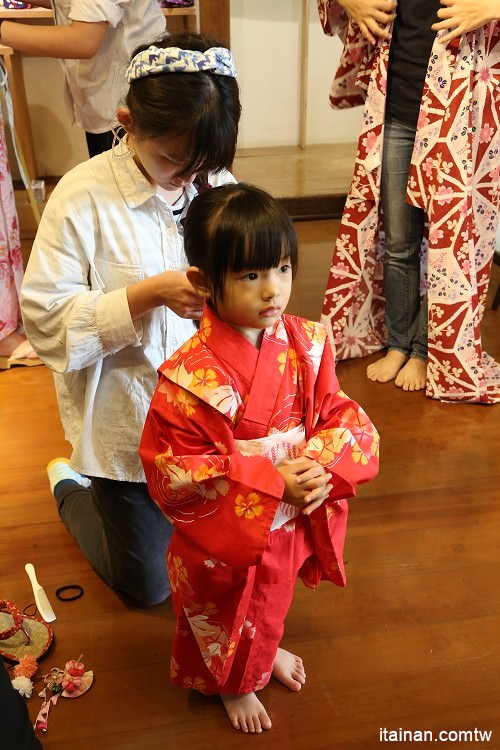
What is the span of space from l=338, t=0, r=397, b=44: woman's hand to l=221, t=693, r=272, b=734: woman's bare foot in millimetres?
1679

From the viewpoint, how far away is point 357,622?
1510 millimetres

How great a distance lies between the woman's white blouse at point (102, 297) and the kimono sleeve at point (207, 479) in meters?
0.22

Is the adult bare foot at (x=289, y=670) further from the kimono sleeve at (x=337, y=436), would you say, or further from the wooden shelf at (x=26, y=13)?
the wooden shelf at (x=26, y=13)

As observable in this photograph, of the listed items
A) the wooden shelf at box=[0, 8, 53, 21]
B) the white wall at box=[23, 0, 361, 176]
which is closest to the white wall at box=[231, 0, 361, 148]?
the white wall at box=[23, 0, 361, 176]

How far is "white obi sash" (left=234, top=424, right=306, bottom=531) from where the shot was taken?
112cm

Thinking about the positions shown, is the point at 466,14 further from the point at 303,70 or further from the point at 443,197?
the point at 303,70

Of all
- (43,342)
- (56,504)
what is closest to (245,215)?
(43,342)

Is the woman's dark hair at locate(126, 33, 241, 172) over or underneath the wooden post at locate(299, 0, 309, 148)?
over

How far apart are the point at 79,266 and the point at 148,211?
16cm

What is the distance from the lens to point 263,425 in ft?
3.67

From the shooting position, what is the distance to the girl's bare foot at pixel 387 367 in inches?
91.9

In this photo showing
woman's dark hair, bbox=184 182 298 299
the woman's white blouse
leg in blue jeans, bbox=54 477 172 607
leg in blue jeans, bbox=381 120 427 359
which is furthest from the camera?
leg in blue jeans, bbox=381 120 427 359

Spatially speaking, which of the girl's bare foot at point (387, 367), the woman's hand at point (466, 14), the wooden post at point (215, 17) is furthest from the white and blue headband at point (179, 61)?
the wooden post at point (215, 17)

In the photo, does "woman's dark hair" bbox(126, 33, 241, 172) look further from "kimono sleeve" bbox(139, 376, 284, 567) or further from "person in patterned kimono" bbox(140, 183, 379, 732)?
"kimono sleeve" bbox(139, 376, 284, 567)
